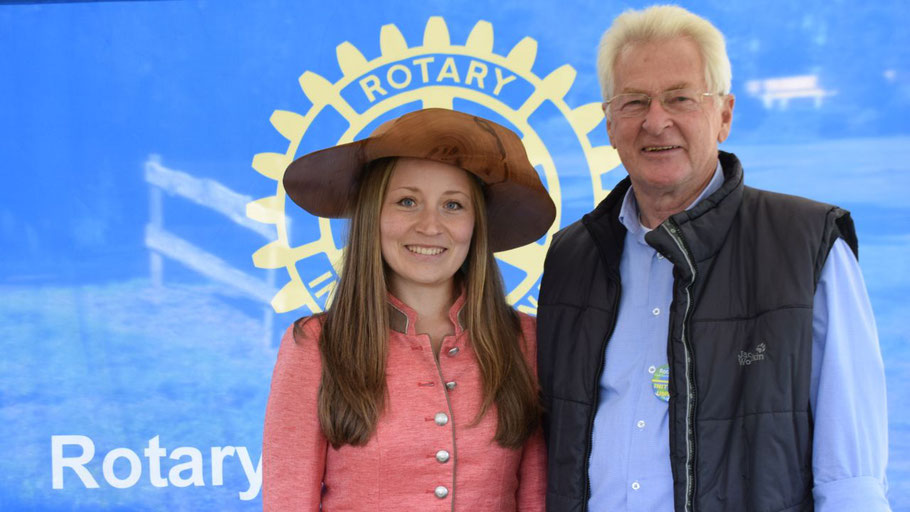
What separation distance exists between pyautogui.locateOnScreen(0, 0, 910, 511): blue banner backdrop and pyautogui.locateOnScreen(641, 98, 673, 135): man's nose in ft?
3.95

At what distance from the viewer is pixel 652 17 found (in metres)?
1.70

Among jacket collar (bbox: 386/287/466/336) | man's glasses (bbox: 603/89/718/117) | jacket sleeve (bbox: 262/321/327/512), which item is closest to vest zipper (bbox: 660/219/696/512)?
man's glasses (bbox: 603/89/718/117)

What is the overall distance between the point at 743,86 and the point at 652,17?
48.3 inches

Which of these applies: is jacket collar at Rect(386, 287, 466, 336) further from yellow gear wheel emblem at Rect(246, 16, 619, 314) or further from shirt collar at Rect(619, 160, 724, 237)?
yellow gear wheel emblem at Rect(246, 16, 619, 314)

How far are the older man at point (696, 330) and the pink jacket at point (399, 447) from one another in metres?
0.17

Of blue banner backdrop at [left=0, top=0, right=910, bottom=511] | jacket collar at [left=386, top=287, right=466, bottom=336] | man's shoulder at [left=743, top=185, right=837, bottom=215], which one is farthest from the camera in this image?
blue banner backdrop at [left=0, top=0, right=910, bottom=511]

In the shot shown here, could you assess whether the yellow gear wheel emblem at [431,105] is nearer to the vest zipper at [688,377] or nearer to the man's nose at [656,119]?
the man's nose at [656,119]

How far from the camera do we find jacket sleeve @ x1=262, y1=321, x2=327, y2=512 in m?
1.58

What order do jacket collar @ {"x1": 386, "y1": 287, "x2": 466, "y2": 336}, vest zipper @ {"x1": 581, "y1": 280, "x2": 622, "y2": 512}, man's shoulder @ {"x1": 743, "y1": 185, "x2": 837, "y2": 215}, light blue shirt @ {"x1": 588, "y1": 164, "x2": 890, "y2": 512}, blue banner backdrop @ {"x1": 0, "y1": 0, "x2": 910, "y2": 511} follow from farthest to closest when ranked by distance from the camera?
blue banner backdrop @ {"x1": 0, "y1": 0, "x2": 910, "y2": 511}
jacket collar @ {"x1": 386, "y1": 287, "x2": 466, "y2": 336}
vest zipper @ {"x1": 581, "y1": 280, "x2": 622, "y2": 512}
man's shoulder @ {"x1": 743, "y1": 185, "x2": 837, "y2": 215}
light blue shirt @ {"x1": 588, "y1": 164, "x2": 890, "y2": 512}

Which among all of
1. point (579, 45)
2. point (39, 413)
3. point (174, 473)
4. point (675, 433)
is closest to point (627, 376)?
point (675, 433)

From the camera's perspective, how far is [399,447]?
5.23 feet

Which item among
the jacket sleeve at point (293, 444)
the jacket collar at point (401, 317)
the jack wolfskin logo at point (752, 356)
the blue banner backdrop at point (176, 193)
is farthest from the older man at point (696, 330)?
the blue banner backdrop at point (176, 193)

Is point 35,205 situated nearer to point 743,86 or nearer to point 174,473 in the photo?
point 174,473

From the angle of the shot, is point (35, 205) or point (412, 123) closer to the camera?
point (412, 123)
